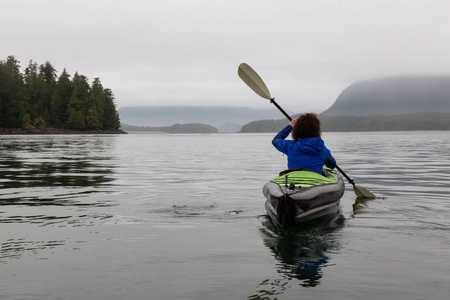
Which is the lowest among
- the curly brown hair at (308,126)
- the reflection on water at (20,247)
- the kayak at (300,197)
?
the reflection on water at (20,247)

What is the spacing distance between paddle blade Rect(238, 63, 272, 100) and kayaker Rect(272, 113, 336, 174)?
448cm

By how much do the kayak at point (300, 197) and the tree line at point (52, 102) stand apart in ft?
419

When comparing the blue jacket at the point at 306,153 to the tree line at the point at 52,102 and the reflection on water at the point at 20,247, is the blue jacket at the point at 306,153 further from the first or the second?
the tree line at the point at 52,102

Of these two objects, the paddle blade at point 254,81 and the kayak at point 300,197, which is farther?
the paddle blade at point 254,81

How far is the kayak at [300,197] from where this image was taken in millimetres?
7828

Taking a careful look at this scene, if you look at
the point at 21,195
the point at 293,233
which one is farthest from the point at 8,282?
the point at 21,195

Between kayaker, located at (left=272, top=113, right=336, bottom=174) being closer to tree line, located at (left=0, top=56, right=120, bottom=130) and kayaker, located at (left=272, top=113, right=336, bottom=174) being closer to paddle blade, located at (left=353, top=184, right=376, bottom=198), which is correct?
paddle blade, located at (left=353, top=184, right=376, bottom=198)

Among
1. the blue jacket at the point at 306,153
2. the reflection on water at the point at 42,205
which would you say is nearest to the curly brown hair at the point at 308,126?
the blue jacket at the point at 306,153

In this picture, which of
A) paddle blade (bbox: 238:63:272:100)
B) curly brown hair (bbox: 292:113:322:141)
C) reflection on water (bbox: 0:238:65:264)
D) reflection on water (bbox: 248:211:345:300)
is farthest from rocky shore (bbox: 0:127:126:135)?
reflection on water (bbox: 248:211:345:300)

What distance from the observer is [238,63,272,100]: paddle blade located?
13656 mm

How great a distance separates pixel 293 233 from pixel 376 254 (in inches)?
69.5

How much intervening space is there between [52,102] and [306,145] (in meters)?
141

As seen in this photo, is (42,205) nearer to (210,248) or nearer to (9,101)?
(210,248)

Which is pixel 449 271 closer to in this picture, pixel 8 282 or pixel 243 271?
pixel 243 271
